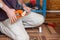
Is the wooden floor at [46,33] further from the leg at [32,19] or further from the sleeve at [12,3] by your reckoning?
the sleeve at [12,3]

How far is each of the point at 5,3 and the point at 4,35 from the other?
0.44 meters

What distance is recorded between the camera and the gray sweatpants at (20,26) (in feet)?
5.56

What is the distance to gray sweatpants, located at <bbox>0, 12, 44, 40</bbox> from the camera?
1.69m

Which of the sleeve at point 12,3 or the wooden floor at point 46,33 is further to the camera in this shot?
the wooden floor at point 46,33

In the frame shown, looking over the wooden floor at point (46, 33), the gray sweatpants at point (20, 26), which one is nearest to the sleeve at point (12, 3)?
the gray sweatpants at point (20, 26)

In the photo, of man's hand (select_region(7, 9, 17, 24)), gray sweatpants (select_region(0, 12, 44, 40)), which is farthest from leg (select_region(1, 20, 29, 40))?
man's hand (select_region(7, 9, 17, 24))

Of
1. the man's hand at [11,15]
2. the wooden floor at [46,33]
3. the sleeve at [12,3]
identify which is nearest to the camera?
the man's hand at [11,15]

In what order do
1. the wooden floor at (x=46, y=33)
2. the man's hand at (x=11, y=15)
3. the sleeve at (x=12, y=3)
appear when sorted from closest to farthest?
1. the man's hand at (x=11, y=15)
2. the sleeve at (x=12, y=3)
3. the wooden floor at (x=46, y=33)

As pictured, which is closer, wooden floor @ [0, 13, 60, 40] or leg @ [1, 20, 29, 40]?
leg @ [1, 20, 29, 40]

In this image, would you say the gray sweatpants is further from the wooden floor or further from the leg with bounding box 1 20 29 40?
the wooden floor

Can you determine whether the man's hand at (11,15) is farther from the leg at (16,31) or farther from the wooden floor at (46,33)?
the wooden floor at (46,33)

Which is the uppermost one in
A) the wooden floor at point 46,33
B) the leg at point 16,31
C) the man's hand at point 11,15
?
the man's hand at point 11,15

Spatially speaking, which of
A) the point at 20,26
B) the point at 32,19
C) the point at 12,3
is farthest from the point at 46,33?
the point at 12,3

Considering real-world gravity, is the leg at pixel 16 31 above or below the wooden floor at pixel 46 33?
above
